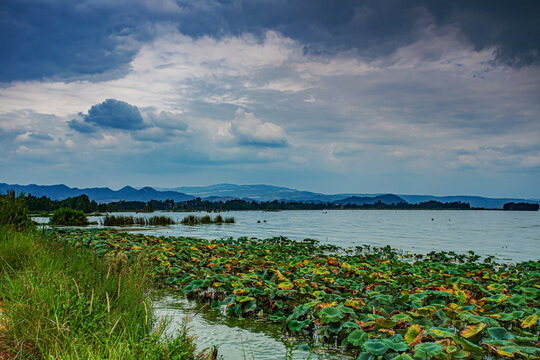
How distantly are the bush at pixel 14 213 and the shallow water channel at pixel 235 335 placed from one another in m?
6.90

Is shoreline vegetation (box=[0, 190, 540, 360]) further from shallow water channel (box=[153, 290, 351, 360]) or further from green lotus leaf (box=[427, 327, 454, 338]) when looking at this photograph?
shallow water channel (box=[153, 290, 351, 360])

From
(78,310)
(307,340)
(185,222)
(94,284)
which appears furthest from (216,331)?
(185,222)

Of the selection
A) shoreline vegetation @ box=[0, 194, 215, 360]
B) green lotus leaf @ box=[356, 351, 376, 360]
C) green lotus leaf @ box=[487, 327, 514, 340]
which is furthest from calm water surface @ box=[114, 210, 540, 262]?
shoreline vegetation @ box=[0, 194, 215, 360]

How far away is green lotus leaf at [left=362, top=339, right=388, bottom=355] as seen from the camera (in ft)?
14.6

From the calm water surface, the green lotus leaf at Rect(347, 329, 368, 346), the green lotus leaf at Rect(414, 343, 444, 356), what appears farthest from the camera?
the calm water surface

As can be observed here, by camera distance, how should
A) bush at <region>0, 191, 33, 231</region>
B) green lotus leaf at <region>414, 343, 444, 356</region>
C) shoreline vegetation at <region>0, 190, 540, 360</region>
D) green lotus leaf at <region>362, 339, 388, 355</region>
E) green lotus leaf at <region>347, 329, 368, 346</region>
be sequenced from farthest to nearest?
bush at <region>0, 191, 33, 231</region>, green lotus leaf at <region>347, 329, 368, 346</region>, green lotus leaf at <region>362, 339, 388, 355</region>, shoreline vegetation at <region>0, 190, 540, 360</region>, green lotus leaf at <region>414, 343, 444, 356</region>

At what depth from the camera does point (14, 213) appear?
1223cm

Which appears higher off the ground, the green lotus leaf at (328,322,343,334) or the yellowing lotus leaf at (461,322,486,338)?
the yellowing lotus leaf at (461,322,486,338)

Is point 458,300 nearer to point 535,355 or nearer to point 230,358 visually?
point 535,355

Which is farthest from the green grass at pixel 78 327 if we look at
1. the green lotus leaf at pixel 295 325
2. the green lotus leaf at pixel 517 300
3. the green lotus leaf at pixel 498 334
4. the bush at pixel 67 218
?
the bush at pixel 67 218

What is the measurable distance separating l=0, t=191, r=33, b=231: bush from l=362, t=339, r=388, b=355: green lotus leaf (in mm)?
11397

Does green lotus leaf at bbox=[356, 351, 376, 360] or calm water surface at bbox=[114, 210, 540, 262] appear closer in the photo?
green lotus leaf at bbox=[356, 351, 376, 360]

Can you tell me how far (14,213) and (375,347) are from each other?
12777mm

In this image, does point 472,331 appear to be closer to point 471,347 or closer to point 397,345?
point 471,347
